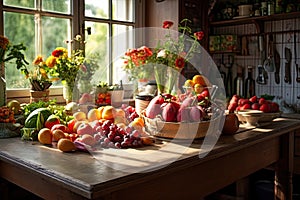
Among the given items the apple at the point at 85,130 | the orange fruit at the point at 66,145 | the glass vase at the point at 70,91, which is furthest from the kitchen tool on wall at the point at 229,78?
the orange fruit at the point at 66,145

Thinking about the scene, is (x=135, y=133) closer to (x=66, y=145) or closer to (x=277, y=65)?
(x=66, y=145)

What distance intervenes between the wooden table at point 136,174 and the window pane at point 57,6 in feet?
4.05

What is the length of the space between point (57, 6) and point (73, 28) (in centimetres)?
19

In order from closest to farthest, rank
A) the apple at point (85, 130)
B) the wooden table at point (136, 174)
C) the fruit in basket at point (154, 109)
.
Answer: the wooden table at point (136, 174) → the apple at point (85, 130) → the fruit in basket at point (154, 109)

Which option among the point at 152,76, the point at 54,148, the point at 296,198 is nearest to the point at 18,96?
the point at 152,76

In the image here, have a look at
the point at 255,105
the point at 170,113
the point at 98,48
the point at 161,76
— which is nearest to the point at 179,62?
the point at 161,76

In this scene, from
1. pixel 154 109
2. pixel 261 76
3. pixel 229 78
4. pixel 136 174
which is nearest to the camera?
pixel 136 174

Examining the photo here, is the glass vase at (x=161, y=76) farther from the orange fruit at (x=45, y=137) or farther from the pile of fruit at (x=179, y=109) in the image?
the orange fruit at (x=45, y=137)

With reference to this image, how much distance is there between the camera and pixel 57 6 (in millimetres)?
2568

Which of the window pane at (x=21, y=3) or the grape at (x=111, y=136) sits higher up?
the window pane at (x=21, y=3)

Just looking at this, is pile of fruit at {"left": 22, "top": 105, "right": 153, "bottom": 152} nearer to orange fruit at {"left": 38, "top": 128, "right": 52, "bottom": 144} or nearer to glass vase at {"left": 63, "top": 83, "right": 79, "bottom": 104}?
orange fruit at {"left": 38, "top": 128, "right": 52, "bottom": 144}

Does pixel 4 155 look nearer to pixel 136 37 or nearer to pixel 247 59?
pixel 136 37

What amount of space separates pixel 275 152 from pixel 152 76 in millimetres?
831

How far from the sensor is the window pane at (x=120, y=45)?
9.56 feet
